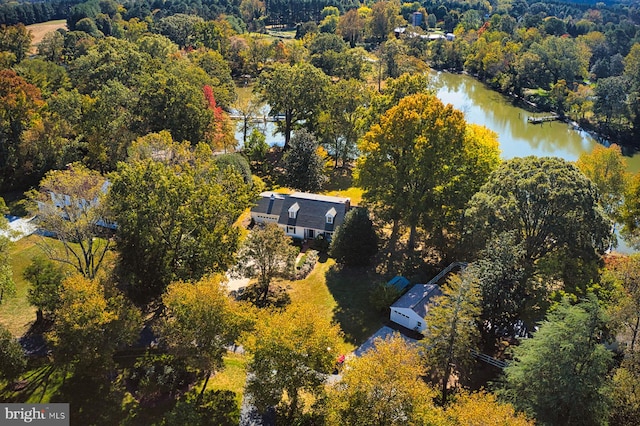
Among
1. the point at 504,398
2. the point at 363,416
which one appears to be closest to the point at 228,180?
the point at 363,416

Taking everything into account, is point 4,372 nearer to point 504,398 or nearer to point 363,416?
point 363,416

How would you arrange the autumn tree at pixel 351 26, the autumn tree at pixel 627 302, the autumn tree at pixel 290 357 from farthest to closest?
the autumn tree at pixel 351 26 < the autumn tree at pixel 627 302 < the autumn tree at pixel 290 357

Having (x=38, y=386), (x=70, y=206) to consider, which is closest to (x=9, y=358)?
(x=38, y=386)

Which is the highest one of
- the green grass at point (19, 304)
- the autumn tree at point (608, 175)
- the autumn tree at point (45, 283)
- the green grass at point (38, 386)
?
the autumn tree at point (608, 175)

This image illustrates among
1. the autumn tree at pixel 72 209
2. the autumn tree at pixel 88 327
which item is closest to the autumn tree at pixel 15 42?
the autumn tree at pixel 72 209

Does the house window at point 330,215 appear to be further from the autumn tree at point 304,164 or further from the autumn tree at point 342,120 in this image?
the autumn tree at point 342,120
